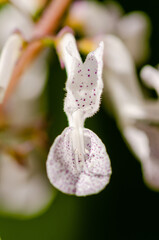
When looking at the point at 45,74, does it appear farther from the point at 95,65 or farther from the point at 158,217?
the point at 95,65

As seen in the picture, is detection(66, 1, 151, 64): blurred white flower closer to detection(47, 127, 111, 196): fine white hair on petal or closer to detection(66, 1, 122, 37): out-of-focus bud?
detection(66, 1, 122, 37): out-of-focus bud

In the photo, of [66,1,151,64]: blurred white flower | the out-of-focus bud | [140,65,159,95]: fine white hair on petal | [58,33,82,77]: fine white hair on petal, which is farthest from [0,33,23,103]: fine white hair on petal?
[66,1,151,64]: blurred white flower

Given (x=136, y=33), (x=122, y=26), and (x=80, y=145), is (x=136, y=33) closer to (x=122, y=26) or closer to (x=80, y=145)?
(x=122, y=26)

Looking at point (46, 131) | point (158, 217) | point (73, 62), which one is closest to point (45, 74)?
point (46, 131)

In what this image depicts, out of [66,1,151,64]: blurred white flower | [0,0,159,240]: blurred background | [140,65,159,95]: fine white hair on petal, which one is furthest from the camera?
[66,1,151,64]: blurred white flower

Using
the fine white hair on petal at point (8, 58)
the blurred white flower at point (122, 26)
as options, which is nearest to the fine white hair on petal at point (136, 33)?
the blurred white flower at point (122, 26)

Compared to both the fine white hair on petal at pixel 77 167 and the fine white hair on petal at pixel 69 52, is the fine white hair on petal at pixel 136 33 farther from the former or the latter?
the fine white hair on petal at pixel 77 167

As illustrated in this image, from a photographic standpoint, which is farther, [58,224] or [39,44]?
[58,224]
